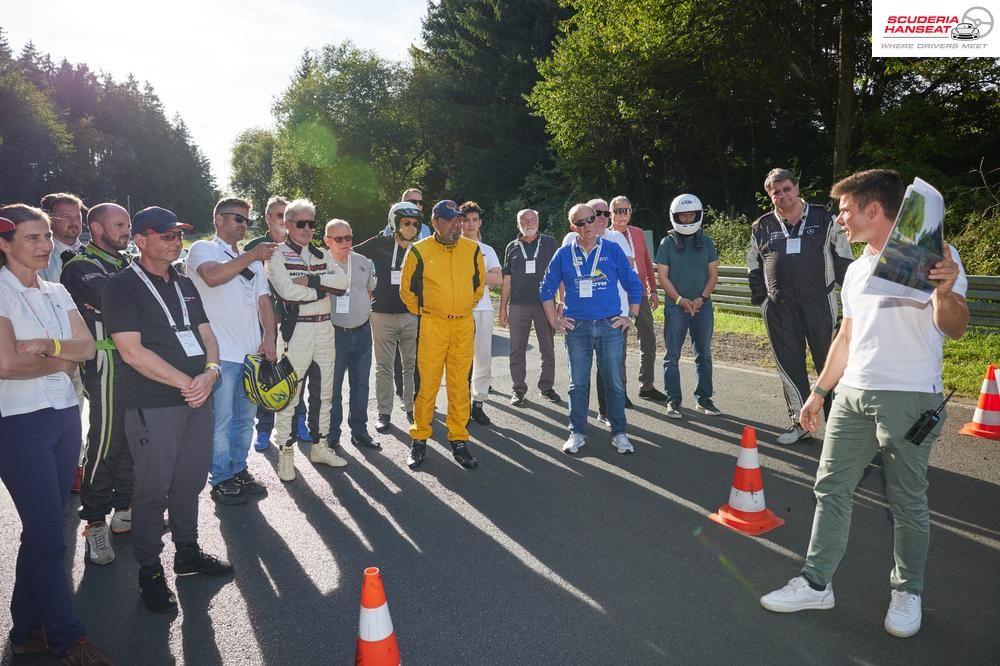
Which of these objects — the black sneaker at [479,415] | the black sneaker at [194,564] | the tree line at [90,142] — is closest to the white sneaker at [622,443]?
the black sneaker at [479,415]

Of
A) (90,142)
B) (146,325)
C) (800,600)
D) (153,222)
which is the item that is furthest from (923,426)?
(90,142)

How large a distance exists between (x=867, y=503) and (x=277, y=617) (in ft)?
12.7

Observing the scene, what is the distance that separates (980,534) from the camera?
3.86 metres

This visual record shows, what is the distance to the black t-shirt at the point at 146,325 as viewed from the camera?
315 centimetres

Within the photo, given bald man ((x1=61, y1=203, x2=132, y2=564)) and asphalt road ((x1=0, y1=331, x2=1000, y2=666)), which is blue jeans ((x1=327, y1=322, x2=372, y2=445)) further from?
bald man ((x1=61, y1=203, x2=132, y2=564))

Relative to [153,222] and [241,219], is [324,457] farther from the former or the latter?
[153,222]

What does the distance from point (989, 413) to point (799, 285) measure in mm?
2092

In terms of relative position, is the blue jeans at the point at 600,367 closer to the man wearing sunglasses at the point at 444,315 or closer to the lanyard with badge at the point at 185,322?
the man wearing sunglasses at the point at 444,315

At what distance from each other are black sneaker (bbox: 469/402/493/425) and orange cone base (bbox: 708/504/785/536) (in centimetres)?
292

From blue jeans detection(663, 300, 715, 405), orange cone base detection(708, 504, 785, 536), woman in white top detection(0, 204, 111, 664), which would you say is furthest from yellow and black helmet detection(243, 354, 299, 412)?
blue jeans detection(663, 300, 715, 405)

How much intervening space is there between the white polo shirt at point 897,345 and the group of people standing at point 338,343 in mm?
11

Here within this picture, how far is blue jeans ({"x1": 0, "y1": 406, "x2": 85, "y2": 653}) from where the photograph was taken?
2.70 meters

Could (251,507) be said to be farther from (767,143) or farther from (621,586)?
(767,143)

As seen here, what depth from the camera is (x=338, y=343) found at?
19.1 feet
